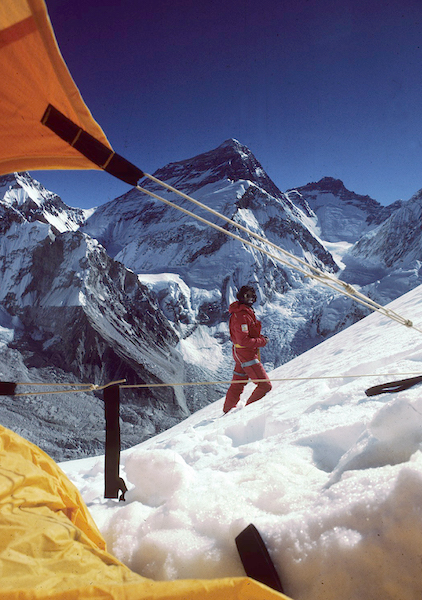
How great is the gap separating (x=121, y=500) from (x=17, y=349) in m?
50.0

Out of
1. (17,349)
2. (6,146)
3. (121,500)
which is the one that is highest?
(6,146)

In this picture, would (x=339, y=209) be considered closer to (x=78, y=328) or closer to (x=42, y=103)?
(x=78, y=328)

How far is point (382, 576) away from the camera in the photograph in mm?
1062

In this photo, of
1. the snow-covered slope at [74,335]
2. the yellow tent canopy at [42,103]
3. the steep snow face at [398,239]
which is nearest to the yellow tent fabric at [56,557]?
the yellow tent canopy at [42,103]

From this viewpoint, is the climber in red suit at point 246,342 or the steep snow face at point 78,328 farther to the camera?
the steep snow face at point 78,328

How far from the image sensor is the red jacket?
4.86 m

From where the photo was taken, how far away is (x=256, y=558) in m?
1.21

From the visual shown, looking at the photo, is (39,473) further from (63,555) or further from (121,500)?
(121,500)

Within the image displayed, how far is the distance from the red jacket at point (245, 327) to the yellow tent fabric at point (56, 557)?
352 centimetres

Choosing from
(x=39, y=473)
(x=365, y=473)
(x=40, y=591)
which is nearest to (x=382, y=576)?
(x=365, y=473)

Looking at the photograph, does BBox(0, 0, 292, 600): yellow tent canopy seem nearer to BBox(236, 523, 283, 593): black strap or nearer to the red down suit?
BBox(236, 523, 283, 593): black strap

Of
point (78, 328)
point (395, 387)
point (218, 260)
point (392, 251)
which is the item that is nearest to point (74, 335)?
point (78, 328)

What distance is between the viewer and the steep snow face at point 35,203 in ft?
266

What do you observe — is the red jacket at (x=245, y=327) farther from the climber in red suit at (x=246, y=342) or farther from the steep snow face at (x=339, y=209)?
the steep snow face at (x=339, y=209)
